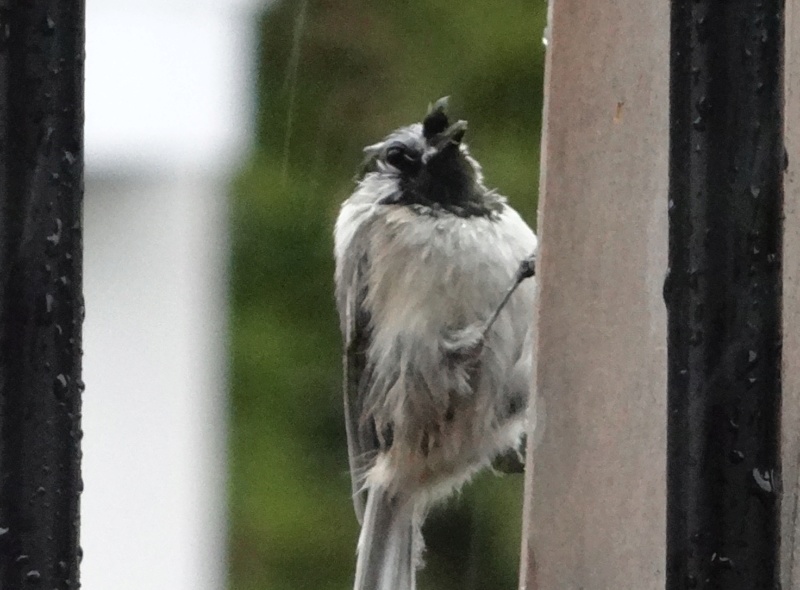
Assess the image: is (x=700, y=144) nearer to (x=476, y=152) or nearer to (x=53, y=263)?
(x=53, y=263)

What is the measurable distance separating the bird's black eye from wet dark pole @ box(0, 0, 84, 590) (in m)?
1.61

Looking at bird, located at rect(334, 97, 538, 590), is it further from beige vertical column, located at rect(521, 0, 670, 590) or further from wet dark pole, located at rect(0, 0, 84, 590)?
wet dark pole, located at rect(0, 0, 84, 590)

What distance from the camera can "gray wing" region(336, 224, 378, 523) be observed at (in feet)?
8.45

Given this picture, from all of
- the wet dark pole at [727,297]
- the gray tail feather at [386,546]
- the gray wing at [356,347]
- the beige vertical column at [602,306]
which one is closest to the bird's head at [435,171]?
the gray wing at [356,347]

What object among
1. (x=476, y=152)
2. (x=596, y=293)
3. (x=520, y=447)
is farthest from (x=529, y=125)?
(x=596, y=293)

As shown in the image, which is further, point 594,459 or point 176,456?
point 176,456

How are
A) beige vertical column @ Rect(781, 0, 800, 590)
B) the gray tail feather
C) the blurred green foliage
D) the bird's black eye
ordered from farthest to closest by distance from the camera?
the blurred green foliage, the bird's black eye, the gray tail feather, beige vertical column @ Rect(781, 0, 800, 590)

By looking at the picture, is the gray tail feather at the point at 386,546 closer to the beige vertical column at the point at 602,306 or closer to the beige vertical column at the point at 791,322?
the beige vertical column at the point at 602,306

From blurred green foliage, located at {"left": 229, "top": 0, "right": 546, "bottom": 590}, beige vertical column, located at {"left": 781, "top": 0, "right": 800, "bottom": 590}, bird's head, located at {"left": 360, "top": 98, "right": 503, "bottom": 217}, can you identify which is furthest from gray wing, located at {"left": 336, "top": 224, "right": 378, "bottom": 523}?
beige vertical column, located at {"left": 781, "top": 0, "right": 800, "bottom": 590}

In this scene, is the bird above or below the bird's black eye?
below

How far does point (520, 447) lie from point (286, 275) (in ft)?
6.72

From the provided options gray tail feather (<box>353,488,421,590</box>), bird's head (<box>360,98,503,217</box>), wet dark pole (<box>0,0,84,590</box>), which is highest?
bird's head (<box>360,98,503,217</box>)

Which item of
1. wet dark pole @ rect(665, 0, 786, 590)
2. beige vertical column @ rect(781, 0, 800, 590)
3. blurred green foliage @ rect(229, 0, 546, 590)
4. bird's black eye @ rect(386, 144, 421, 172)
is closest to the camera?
wet dark pole @ rect(665, 0, 786, 590)

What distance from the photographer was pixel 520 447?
250 cm
